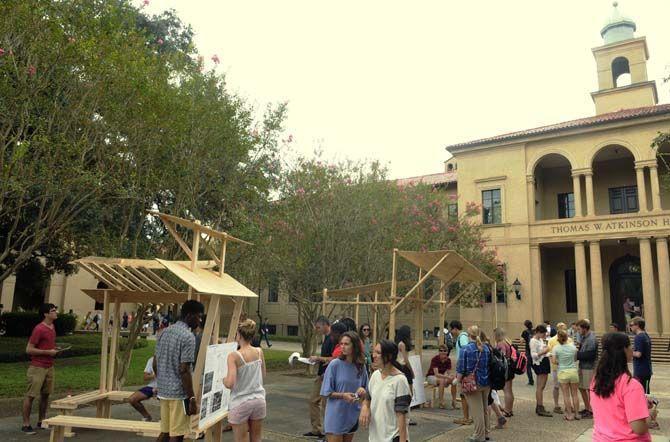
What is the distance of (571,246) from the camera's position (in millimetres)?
30703

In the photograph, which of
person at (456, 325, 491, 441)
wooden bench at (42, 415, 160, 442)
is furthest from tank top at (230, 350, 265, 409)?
person at (456, 325, 491, 441)

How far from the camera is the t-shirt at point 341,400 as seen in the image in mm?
5216

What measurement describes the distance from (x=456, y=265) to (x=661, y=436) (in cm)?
468

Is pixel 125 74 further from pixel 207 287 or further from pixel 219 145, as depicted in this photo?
pixel 207 287

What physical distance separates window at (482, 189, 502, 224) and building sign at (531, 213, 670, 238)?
225 cm

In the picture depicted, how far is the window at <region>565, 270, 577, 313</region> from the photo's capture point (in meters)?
30.3

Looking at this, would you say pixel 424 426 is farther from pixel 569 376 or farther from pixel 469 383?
pixel 569 376

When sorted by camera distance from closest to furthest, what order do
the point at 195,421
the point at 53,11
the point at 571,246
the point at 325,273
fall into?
the point at 195,421 → the point at 53,11 → the point at 325,273 → the point at 571,246

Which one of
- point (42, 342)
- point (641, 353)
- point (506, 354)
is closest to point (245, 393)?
point (42, 342)

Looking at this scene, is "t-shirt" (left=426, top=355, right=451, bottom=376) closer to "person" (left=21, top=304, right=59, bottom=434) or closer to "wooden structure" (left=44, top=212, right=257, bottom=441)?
"wooden structure" (left=44, top=212, right=257, bottom=441)

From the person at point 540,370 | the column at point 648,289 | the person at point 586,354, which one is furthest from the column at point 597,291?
the person at point 586,354

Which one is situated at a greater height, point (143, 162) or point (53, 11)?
point (53, 11)

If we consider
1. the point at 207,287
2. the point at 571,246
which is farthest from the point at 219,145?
the point at 571,246

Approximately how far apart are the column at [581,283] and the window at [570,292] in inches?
95.1
